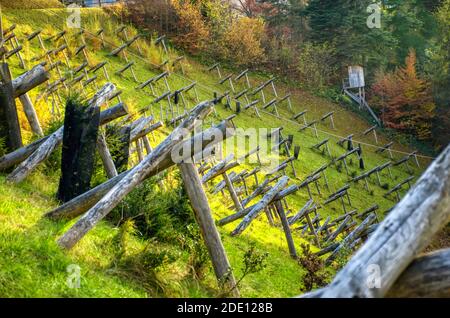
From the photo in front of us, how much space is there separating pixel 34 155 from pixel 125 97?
1828 cm

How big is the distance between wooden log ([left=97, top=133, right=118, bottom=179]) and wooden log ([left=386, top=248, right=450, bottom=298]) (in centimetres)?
621

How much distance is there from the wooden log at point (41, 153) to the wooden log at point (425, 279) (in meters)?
5.80

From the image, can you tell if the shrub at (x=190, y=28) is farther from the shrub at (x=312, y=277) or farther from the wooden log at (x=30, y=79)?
the shrub at (x=312, y=277)

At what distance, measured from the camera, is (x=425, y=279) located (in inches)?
149

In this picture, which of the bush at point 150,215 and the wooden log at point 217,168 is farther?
the wooden log at point 217,168

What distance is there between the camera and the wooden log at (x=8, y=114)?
964 centimetres

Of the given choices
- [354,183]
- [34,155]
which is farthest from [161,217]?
[354,183]

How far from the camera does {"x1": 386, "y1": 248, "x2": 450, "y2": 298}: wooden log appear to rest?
3779mm

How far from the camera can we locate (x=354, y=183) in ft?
97.6

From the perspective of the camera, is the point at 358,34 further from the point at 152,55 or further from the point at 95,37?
the point at 95,37

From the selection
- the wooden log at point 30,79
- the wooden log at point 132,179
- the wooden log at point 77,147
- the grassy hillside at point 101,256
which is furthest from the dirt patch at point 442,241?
the wooden log at point 132,179

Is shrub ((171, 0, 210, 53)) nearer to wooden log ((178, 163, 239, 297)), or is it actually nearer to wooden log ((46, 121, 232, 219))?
wooden log ((46, 121, 232, 219))

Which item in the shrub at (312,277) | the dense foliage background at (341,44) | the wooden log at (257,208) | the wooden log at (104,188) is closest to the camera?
the wooden log at (104,188)

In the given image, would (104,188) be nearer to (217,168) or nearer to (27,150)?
(27,150)
